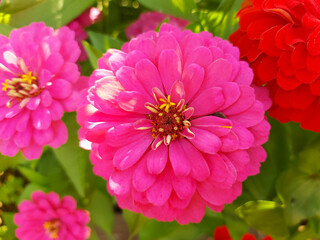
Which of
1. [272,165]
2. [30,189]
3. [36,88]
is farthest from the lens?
[30,189]

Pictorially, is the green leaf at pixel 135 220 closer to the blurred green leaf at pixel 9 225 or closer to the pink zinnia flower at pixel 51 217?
the pink zinnia flower at pixel 51 217

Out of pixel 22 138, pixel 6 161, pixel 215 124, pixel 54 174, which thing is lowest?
pixel 54 174

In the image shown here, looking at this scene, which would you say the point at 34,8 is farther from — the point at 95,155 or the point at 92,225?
the point at 92,225

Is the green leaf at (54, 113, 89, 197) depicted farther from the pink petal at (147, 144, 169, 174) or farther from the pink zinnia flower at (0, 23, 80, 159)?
the pink petal at (147, 144, 169, 174)

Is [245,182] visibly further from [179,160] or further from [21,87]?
[21,87]

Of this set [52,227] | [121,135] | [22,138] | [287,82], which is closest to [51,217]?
[52,227]

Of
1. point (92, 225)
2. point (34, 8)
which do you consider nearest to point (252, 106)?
point (34, 8)
